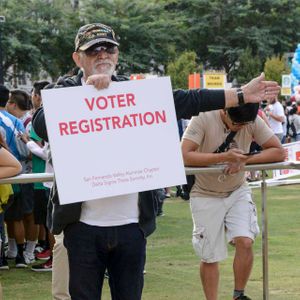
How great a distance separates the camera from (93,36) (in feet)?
13.5

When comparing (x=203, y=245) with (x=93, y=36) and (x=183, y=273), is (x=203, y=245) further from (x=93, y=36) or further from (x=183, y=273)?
(x=93, y=36)

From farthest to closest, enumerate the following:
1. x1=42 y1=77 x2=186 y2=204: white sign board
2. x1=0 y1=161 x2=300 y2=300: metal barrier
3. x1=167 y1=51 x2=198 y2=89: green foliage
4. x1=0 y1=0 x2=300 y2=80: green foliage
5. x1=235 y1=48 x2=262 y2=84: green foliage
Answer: x1=235 y1=48 x2=262 y2=84: green foliage
x1=0 y1=0 x2=300 y2=80: green foliage
x1=167 y1=51 x2=198 y2=89: green foliage
x1=0 y1=161 x2=300 y2=300: metal barrier
x1=42 y1=77 x2=186 y2=204: white sign board

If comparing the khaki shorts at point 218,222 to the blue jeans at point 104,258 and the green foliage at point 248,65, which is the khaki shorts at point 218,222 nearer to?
the blue jeans at point 104,258

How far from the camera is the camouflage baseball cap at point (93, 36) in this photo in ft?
13.4

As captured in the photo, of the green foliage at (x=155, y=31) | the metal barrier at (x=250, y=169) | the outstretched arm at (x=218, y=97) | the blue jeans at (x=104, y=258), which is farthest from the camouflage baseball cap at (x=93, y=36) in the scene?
the green foliage at (x=155, y=31)

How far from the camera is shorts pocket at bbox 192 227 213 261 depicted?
20.0 ft

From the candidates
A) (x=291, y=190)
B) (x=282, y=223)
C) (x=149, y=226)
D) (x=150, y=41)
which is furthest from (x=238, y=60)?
(x=149, y=226)

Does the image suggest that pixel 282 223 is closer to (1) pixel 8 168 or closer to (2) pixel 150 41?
(1) pixel 8 168

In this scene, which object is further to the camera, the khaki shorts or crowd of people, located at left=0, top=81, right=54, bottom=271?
crowd of people, located at left=0, top=81, right=54, bottom=271

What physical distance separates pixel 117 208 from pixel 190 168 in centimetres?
135

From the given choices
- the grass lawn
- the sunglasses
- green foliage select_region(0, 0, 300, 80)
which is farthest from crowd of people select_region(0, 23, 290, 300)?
green foliage select_region(0, 0, 300, 80)

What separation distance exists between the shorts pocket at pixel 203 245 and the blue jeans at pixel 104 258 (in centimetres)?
187

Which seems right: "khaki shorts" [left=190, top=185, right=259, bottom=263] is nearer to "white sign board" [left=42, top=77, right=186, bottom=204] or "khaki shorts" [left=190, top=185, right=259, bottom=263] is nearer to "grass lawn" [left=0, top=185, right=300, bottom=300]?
"grass lawn" [left=0, top=185, right=300, bottom=300]

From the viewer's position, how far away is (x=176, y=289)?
7.34 meters
